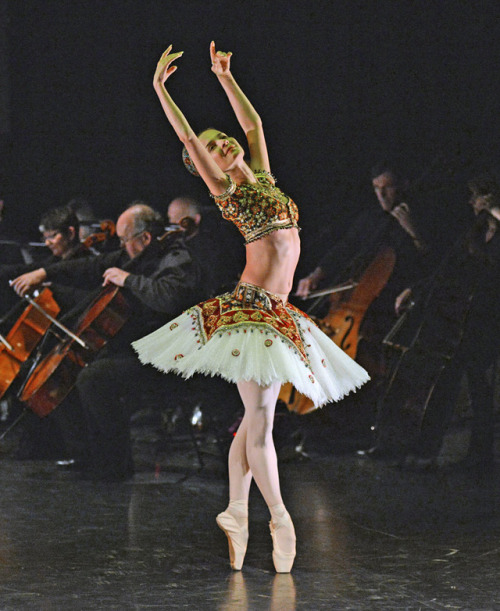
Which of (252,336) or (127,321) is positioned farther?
(127,321)

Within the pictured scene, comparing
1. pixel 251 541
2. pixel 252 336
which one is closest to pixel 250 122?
pixel 252 336

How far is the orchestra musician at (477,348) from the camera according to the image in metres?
5.41

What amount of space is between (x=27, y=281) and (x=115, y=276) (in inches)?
22.8

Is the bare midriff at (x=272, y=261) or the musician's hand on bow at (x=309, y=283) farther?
the musician's hand on bow at (x=309, y=283)

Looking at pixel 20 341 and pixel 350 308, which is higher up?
pixel 350 308

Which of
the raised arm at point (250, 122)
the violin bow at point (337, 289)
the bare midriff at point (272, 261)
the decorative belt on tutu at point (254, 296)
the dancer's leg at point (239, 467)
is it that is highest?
the raised arm at point (250, 122)

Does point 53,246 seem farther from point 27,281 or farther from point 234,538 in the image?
point 234,538

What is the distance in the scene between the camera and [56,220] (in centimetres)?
572

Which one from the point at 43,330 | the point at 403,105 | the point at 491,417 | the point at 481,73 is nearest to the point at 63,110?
the point at 43,330

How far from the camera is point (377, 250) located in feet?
18.5

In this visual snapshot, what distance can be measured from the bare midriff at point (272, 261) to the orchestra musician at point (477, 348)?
92.4 inches

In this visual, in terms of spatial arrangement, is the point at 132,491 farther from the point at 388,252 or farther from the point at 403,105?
the point at 403,105

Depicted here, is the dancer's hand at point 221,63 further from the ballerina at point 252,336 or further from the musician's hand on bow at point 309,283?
the musician's hand on bow at point 309,283

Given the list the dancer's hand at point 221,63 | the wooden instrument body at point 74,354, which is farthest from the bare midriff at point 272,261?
the wooden instrument body at point 74,354
